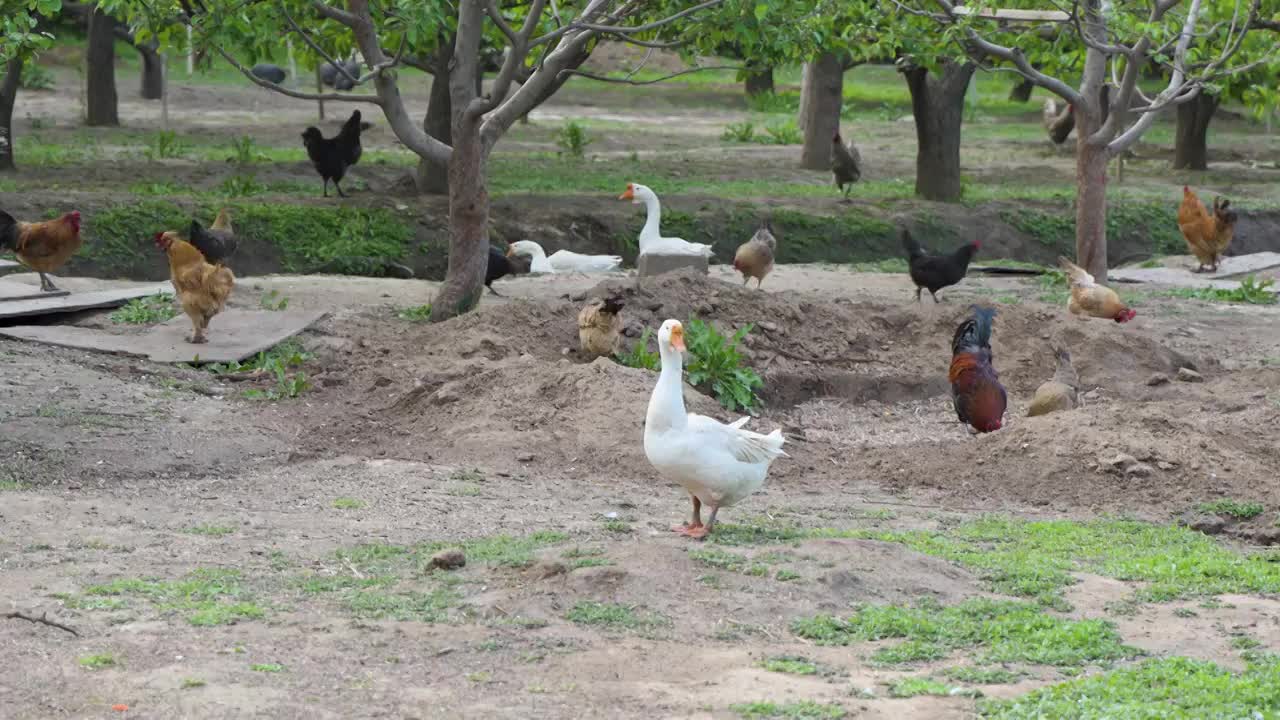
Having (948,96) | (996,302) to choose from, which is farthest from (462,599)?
(948,96)

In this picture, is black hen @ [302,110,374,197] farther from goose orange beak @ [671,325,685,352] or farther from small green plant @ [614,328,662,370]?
goose orange beak @ [671,325,685,352]

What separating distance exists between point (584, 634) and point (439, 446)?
4.57 m

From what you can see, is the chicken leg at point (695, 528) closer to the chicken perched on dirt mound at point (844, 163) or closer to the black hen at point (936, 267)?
the black hen at point (936, 267)

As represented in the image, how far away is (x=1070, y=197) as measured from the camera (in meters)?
22.7

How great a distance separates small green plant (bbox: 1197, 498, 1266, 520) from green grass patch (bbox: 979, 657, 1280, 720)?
356cm

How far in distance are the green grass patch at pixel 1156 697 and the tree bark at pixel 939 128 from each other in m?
16.8

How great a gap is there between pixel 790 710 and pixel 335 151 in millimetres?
15061

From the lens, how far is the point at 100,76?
26750 millimetres

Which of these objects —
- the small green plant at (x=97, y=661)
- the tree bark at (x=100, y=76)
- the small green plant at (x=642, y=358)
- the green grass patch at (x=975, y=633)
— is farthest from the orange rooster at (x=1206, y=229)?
the tree bark at (x=100, y=76)

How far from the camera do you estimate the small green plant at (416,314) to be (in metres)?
13.6

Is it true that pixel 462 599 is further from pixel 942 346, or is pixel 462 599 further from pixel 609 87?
pixel 609 87

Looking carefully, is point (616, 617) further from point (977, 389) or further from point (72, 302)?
point (72, 302)

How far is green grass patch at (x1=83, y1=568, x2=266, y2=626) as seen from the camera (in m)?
6.18

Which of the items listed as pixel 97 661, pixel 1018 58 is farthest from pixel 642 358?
pixel 97 661
